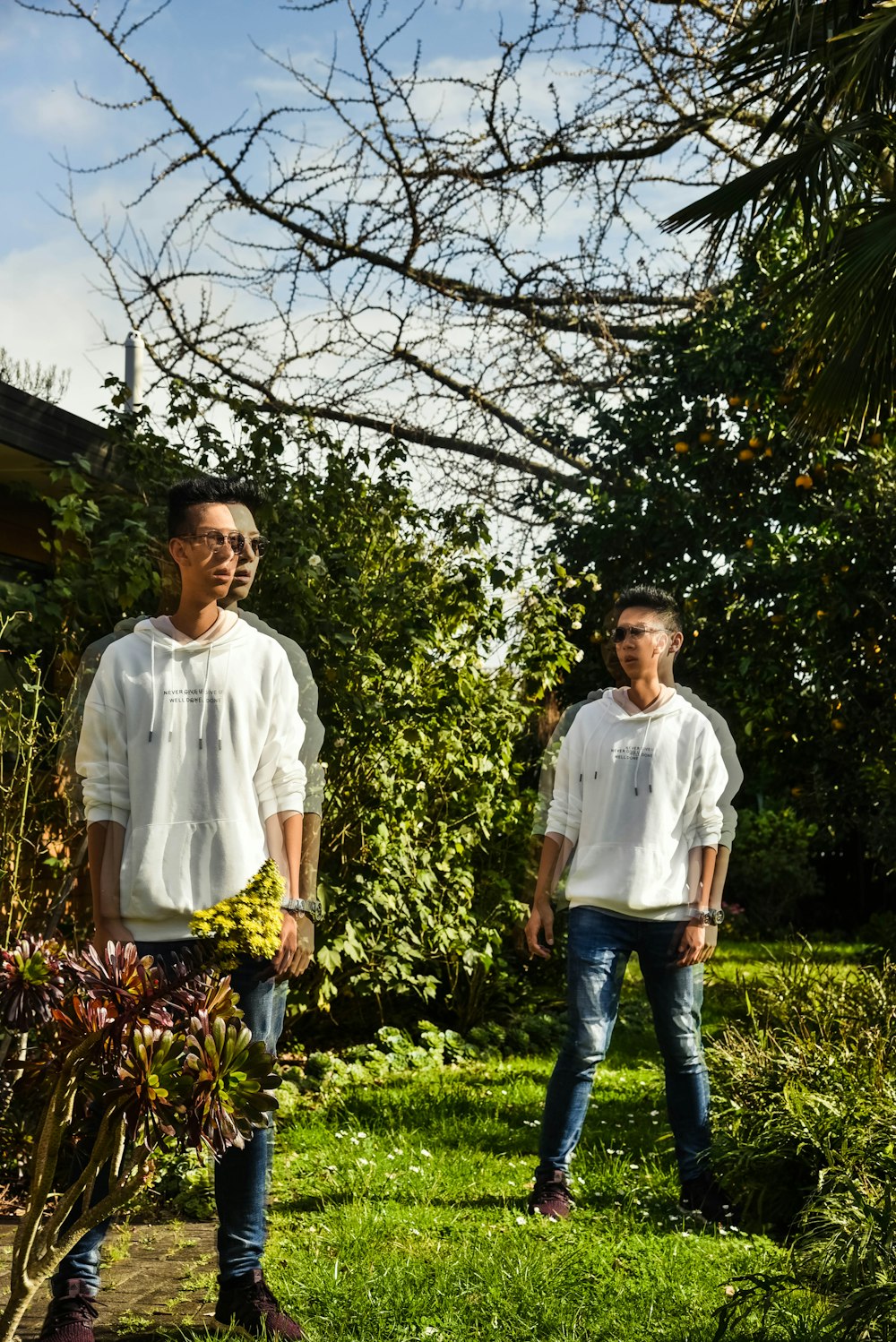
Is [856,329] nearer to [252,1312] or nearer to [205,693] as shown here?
[205,693]

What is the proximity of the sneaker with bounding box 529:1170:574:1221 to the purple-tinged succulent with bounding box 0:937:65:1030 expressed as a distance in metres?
2.12

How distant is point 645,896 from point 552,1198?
984mm

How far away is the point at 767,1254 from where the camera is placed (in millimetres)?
3832

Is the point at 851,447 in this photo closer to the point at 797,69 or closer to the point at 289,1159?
the point at 797,69

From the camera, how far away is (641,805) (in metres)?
4.23

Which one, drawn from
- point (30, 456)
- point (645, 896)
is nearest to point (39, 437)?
point (30, 456)

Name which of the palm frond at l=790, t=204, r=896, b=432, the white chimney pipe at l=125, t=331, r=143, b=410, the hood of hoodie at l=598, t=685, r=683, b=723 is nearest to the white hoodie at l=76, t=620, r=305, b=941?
the hood of hoodie at l=598, t=685, r=683, b=723

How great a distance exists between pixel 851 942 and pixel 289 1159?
988 centimetres

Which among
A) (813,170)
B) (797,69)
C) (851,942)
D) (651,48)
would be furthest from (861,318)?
(851,942)

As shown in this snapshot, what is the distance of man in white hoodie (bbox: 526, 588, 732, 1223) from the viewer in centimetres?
418

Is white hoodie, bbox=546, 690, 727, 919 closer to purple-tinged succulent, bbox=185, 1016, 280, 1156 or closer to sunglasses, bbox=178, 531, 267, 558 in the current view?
sunglasses, bbox=178, 531, 267, 558

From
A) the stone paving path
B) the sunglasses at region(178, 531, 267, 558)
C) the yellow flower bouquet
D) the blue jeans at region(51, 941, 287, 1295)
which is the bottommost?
the stone paving path

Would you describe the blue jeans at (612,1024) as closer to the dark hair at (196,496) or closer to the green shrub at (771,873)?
the dark hair at (196,496)

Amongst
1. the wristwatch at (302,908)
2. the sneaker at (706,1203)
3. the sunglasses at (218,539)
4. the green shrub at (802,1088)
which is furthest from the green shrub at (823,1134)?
the sunglasses at (218,539)
